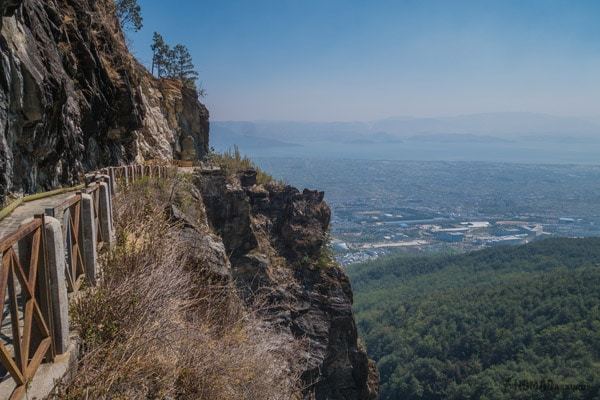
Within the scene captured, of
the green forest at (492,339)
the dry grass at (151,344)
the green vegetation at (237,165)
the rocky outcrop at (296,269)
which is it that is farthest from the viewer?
the green forest at (492,339)

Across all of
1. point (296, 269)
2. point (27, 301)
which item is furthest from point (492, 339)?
point (27, 301)

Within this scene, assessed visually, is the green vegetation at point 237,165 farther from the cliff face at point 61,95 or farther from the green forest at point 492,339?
the green forest at point 492,339

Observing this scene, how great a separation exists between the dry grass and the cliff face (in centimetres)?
189

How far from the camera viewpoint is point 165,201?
948 centimetres

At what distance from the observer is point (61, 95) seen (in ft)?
24.4

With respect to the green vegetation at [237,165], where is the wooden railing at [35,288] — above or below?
above

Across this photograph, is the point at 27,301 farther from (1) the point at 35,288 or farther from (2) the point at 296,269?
(2) the point at 296,269

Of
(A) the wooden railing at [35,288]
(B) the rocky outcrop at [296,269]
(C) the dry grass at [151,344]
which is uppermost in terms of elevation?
(A) the wooden railing at [35,288]

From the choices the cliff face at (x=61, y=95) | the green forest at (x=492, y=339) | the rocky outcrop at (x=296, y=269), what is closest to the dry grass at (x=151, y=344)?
the cliff face at (x=61, y=95)

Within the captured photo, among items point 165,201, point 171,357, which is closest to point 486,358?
point 165,201

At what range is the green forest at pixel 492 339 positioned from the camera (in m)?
41.8

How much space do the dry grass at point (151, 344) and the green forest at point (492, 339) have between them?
131 ft

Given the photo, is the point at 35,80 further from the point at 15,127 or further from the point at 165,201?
the point at 165,201

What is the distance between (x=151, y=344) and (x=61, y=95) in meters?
5.13
